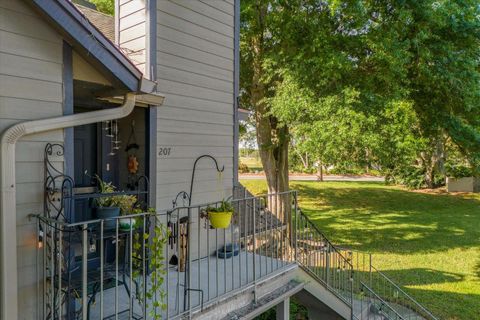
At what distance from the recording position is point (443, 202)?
18.2 metres

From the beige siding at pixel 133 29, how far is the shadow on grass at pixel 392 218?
1010 centimetres

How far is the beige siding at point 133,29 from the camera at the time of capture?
4.14m

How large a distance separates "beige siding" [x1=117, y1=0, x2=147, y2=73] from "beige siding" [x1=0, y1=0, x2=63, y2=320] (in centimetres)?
130

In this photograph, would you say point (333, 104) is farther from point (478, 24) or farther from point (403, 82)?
point (478, 24)

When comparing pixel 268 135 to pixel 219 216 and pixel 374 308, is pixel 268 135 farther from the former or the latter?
pixel 219 216

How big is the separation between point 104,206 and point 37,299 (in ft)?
3.11

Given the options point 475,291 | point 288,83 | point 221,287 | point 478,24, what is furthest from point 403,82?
point 221,287

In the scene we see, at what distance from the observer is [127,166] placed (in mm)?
4320

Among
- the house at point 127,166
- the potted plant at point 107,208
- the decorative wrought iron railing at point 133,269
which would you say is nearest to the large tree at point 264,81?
the house at point 127,166

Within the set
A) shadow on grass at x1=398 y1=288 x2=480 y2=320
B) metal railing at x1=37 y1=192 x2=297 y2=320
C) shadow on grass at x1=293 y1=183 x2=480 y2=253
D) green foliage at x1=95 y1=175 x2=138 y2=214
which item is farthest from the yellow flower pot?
shadow on grass at x1=293 y1=183 x2=480 y2=253

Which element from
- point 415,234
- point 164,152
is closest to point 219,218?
point 164,152

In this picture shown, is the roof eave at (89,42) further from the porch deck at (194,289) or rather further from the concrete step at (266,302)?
the concrete step at (266,302)

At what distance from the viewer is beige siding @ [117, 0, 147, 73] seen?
13.6 feet

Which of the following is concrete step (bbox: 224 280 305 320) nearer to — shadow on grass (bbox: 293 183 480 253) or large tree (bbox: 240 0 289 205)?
large tree (bbox: 240 0 289 205)
